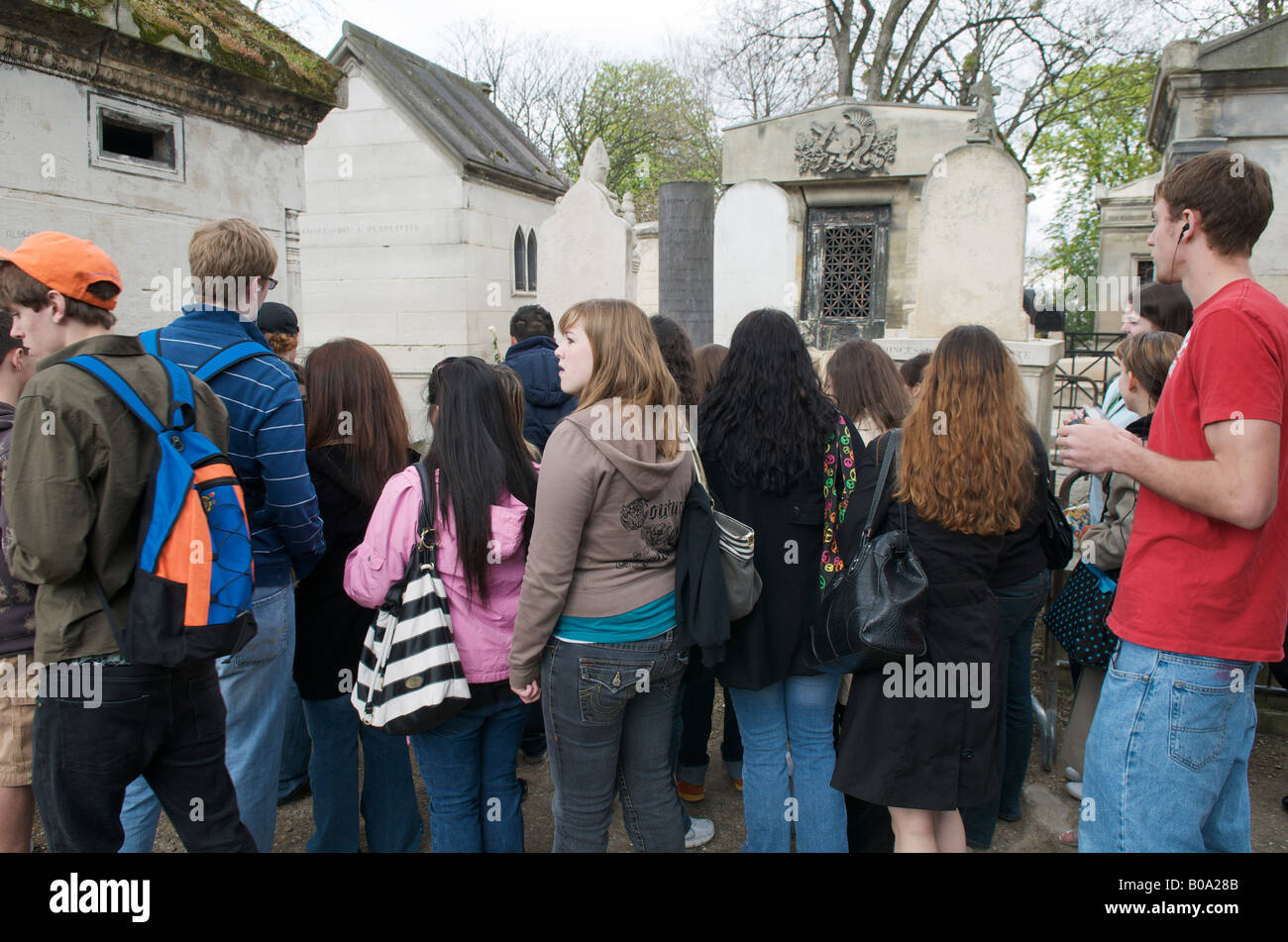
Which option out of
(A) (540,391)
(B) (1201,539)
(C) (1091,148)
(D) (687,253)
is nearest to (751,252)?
(D) (687,253)

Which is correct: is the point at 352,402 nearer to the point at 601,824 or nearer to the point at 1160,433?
the point at 601,824

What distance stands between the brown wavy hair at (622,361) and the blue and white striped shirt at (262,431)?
3.31 ft

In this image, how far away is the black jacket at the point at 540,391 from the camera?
4480 millimetres

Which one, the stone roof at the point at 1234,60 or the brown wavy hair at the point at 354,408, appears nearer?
the brown wavy hair at the point at 354,408

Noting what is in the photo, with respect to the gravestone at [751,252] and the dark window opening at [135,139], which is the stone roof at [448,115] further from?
the dark window opening at [135,139]

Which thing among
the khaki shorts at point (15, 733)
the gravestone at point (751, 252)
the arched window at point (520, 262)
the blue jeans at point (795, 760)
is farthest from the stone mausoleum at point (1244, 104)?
the arched window at point (520, 262)

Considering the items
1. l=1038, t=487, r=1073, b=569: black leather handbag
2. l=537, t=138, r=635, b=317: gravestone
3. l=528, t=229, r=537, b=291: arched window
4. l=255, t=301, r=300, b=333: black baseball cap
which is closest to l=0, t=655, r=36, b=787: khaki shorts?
l=255, t=301, r=300, b=333: black baseball cap

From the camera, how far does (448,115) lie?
1570 centimetres

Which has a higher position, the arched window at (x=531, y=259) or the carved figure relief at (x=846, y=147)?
the carved figure relief at (x=846, y=147)

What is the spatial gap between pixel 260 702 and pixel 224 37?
3523 millimetres

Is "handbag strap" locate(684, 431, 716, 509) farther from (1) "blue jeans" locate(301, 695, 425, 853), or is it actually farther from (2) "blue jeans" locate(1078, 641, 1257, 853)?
(1) "blue jeans" locate(301, 695, 425, 853)

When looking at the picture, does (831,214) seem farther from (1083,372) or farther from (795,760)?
(795,760)

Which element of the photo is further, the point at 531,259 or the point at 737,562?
the point at 531,259

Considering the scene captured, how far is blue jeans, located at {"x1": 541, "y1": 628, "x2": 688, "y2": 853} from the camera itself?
8.54 ft
